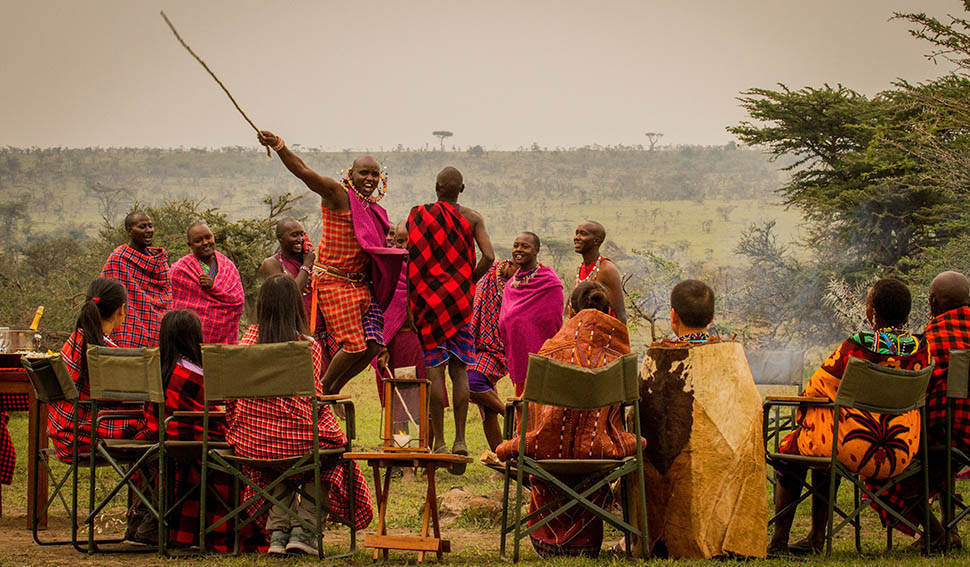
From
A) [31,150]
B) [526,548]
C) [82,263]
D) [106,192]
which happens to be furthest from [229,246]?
[31,150]

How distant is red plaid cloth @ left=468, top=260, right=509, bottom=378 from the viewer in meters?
8.56

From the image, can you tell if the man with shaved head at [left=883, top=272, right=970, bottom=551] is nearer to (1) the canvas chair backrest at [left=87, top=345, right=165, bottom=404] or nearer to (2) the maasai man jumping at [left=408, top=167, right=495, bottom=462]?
(2) the maasai man jumping at [left=408, top=167, right=495, bottom=462]

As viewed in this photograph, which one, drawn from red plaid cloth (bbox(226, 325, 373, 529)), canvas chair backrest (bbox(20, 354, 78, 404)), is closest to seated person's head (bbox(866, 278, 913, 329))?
red plaid cloth (bbox(226, 325, 373, 529))

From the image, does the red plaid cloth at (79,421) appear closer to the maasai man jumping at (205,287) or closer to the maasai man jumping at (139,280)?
the maasai man jumping at (139,280)

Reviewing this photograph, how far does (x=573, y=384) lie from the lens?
4844 millimetres

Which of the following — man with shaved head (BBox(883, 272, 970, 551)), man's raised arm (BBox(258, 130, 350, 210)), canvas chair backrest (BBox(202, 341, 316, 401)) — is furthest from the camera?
man's raised arm (BBox(258, 130, 350, 210))

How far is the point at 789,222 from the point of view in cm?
6269

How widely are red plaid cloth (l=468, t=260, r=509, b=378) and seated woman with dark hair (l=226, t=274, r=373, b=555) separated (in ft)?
9.59

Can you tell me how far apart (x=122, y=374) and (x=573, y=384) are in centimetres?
211

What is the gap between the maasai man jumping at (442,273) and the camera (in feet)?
25.1

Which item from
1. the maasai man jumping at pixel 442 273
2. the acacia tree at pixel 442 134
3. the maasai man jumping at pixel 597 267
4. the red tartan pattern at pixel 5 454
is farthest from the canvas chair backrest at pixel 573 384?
the acacia tree at pixel 442 134

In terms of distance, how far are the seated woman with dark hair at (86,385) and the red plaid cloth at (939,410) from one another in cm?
379

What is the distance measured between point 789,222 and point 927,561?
5967 cm

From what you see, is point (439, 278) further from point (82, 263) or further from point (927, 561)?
point (82, 263)
